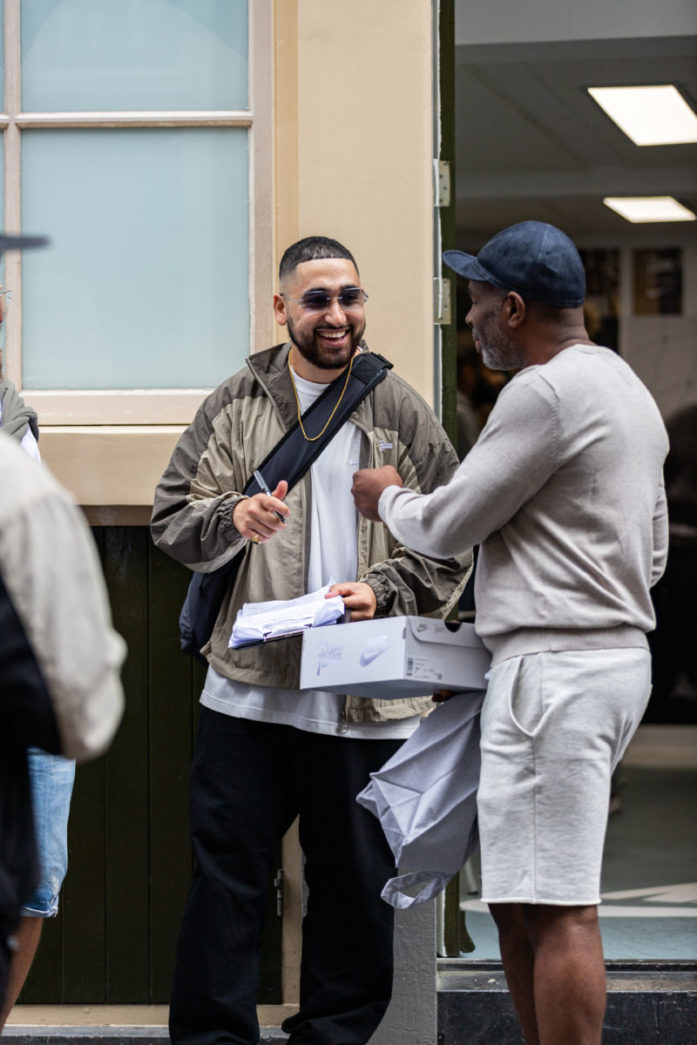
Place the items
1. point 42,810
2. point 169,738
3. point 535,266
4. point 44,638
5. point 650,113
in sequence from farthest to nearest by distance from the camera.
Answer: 1. point 650,113
2. point 169,738
3. point 42,810
4. point 535,266
5. point 44,638

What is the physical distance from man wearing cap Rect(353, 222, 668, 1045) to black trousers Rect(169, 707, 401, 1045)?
2.38 ft

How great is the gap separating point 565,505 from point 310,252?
3.90ft

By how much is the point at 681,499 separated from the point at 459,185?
269 centimetres

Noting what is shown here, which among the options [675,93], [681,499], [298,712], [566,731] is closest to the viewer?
[566,731]

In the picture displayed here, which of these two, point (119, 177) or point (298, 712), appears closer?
point (298, 712)

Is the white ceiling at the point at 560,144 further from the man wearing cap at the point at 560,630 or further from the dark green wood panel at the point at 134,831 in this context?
the man wearing cap at the point at 560,630

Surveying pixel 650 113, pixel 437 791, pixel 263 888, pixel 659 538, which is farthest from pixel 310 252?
pixel 650 113

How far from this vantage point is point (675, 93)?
7.53 m

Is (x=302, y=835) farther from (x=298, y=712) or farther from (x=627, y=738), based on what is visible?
(x=627, y=738)

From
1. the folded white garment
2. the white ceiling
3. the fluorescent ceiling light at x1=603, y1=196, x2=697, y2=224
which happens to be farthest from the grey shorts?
the fluorescent ceiling light at x1=603, y1=196, x2=697, y2=224

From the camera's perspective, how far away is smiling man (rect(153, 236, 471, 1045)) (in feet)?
12.0

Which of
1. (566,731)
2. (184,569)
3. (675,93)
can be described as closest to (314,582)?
(184,569)

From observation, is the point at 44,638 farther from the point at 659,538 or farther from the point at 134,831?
the point at 134,831

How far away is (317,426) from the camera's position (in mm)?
3703
